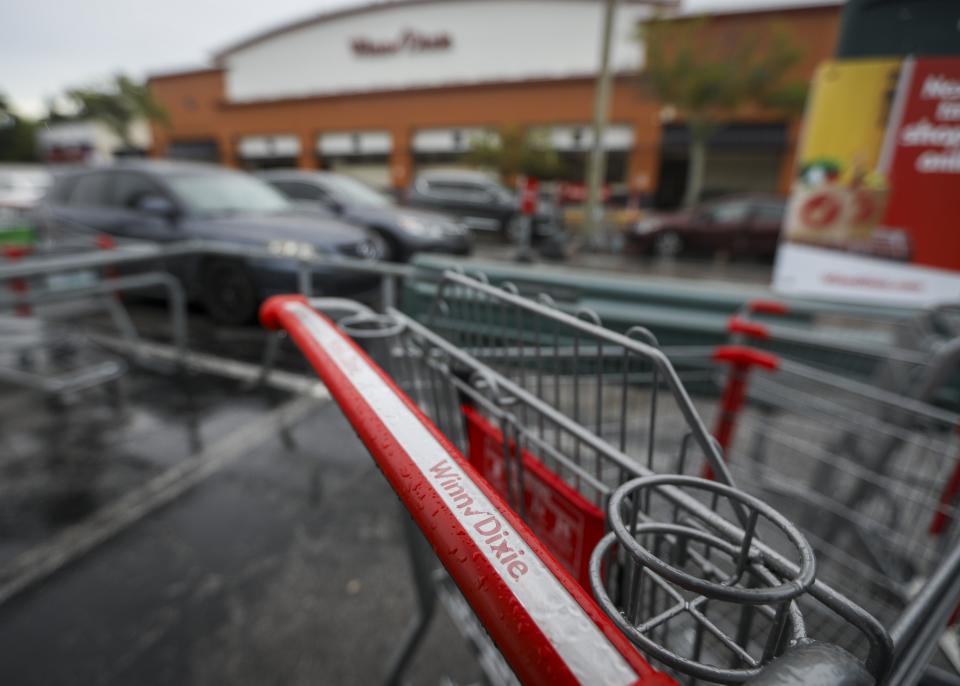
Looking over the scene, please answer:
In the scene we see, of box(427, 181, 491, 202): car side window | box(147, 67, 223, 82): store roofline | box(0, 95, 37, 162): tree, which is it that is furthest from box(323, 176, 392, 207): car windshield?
box(0, 95, 37, 162): tree

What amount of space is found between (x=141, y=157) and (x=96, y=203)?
111ft

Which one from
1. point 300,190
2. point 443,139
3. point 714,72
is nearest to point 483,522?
point 300,190

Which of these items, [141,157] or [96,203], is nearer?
[96,203]

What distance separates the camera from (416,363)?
4.37ft

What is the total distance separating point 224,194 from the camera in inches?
218

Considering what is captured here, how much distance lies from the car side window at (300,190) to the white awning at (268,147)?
858 inches

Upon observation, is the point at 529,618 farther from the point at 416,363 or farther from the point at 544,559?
the point at 416,363

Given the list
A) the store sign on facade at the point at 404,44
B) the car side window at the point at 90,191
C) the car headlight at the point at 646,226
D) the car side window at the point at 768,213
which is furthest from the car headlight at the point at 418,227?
the store sign on facade at the point at 404,44

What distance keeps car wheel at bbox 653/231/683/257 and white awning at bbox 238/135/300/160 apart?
22.0 meters

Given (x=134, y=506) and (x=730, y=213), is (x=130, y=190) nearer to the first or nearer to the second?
(x=134, y=506)

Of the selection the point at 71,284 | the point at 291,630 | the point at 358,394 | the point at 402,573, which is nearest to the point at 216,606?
the point at 291,630

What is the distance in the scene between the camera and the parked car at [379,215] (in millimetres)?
6551

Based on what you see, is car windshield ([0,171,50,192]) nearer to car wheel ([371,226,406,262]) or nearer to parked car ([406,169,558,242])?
parked car ([406,169,558,242])

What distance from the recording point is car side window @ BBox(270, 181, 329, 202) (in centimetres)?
746
